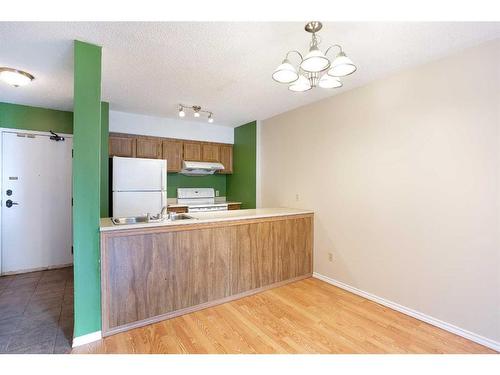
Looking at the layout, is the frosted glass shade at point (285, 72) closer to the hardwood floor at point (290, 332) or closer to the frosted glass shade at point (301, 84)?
the frosted glass shade at point (301, 84)


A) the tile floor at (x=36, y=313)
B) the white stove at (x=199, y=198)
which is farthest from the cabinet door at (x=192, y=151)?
the tile floor at (x=36, y=313)

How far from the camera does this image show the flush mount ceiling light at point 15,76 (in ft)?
8.02

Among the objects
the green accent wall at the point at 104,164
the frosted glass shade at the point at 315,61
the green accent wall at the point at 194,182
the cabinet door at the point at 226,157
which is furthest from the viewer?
the cabinet door at the point at 226,157

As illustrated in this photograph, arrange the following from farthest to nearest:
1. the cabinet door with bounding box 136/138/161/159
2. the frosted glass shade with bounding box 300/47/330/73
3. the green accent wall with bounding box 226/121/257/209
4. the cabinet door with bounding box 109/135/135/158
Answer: the green accent wall with bounding box 226/121/257/209
the cabinet door with bounding box 136/138/161/159
the cabinet door with bounding box 109/135/135/158
the frosted glass shade with bounding box 300/47/330/73

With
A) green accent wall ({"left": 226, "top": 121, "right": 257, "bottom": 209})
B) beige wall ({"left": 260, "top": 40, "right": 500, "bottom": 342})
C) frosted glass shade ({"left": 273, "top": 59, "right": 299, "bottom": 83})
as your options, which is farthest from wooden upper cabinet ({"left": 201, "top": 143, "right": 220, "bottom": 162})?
frosted glass shade ({"left": 273, "top": 59, "right": 299, "bottom": 83})

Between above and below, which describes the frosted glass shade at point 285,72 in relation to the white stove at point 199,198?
above

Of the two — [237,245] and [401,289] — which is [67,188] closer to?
[237,245]

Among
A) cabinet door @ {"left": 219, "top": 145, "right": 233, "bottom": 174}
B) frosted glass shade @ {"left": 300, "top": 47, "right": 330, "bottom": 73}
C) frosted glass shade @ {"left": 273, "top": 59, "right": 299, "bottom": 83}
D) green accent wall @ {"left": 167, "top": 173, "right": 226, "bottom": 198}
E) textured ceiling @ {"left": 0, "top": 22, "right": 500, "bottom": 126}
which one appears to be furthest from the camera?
cabinet door @ {"left": 219, "top": 145, "right": 233, "bottom": 174}

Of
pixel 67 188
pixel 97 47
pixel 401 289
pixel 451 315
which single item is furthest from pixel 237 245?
pixel 67 188

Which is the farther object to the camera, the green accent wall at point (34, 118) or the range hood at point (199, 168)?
the range hood at point (199, 168)

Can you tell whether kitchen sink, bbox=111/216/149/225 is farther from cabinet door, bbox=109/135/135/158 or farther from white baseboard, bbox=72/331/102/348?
cabinet door, bbox=109/135/135/158

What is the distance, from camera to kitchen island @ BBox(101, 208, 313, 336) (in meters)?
2.12

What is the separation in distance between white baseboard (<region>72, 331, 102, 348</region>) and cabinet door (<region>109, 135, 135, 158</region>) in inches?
104

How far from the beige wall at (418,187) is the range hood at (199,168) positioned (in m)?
1.97
